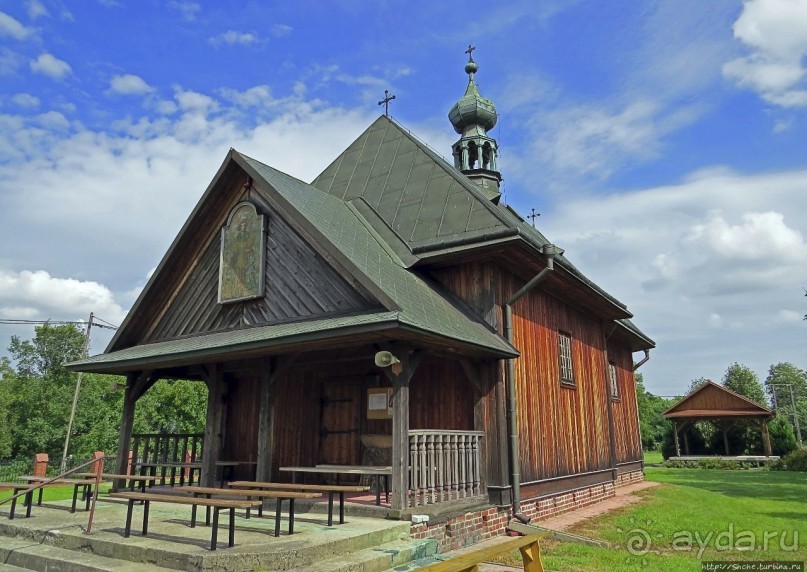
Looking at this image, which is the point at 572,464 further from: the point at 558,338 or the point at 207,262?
the point at 207,262

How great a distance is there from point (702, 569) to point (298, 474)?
21.5 feet

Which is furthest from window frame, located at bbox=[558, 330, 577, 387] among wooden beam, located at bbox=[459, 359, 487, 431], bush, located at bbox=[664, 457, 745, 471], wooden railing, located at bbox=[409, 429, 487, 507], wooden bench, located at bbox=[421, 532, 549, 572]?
bush, located at bbox=[664, 457, 745, 471]

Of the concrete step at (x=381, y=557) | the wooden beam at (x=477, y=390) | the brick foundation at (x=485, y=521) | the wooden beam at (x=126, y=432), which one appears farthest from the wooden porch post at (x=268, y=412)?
the wooden beam at (x=126, y=432)

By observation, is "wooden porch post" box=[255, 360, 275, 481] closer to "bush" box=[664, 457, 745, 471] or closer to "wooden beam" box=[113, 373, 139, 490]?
"wooden beam" box=[113, 373, 139, 490]

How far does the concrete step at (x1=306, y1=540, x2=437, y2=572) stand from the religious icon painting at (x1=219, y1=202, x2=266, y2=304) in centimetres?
496

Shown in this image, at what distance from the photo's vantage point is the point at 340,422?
34.4ft

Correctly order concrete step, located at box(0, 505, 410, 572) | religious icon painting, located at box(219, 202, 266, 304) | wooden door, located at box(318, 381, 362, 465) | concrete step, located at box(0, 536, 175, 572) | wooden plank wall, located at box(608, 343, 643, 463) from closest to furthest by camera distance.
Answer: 1. concrete step, located at box(0, 505, 410, 572)
2. concrete step, located at box(0, 536, 175, 572)
3. religious icon painting, located at box(219, 202, 266, 304)
4. wooden door, located at box(318, 381, 362, 465)
5. wooden plank wall, located at box(608, 343, 643, 463)

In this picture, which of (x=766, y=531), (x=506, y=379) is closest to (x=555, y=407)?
(x=506, y=379)

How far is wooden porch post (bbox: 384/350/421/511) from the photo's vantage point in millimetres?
7160

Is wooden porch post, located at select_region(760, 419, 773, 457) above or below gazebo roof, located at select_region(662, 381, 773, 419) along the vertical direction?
below

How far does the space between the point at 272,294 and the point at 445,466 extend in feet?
12.9

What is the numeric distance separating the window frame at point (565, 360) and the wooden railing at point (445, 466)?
3710 millimetres

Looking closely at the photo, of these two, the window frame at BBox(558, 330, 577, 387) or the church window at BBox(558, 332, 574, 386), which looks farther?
the church window at BBox(558, 332, 574, 386)

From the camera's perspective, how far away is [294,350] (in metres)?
8.46
